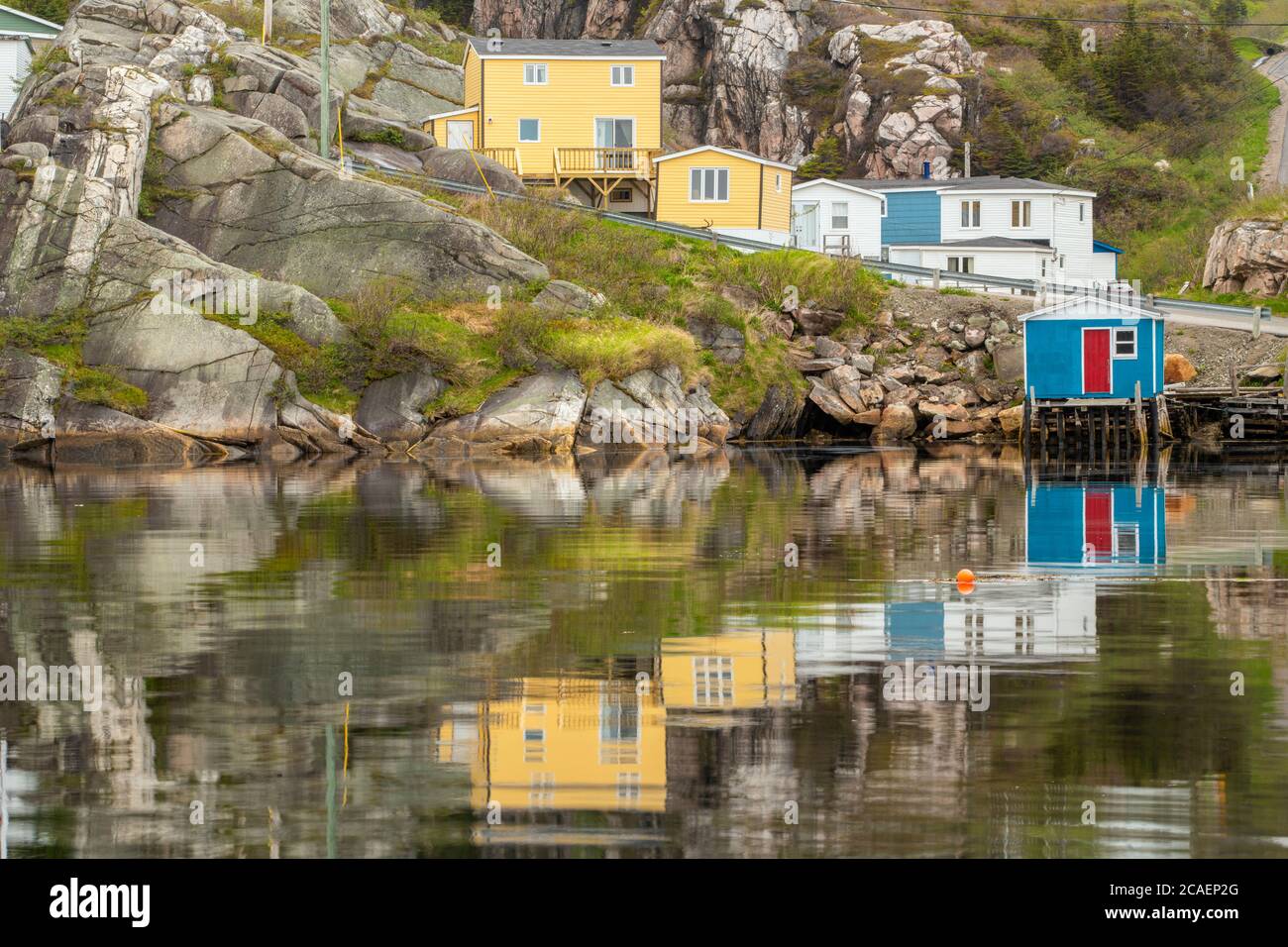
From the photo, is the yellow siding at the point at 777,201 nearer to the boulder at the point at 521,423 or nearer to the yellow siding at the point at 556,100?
the yellow siding at the point at 556,100

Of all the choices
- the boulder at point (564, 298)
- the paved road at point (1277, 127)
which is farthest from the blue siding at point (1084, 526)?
the paved road at point (1277, 127)

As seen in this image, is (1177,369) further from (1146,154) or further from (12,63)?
(12,63)

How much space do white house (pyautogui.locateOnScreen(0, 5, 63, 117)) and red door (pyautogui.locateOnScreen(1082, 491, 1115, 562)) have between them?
55.8m

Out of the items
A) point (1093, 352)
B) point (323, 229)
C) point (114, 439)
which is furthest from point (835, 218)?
point (114, 439)

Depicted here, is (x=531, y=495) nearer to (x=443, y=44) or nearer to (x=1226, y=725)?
(x=1226, y=725)

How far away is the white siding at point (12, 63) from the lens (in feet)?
258

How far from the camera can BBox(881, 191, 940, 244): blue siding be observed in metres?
89.6

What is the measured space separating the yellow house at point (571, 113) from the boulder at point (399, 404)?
86.6ft

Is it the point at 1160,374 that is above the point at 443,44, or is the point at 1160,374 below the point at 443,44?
below

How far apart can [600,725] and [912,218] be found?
78976 millimetres
